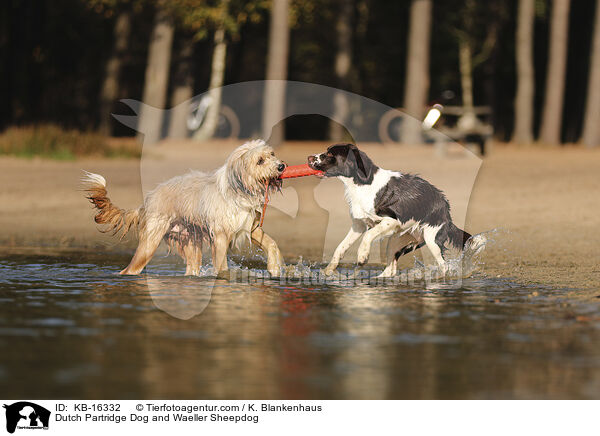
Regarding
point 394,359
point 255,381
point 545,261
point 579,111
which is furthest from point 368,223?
point 579,111

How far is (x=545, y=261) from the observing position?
40.6 ft

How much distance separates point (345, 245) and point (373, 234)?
0.43m

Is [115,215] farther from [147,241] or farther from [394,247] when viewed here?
[394,247]

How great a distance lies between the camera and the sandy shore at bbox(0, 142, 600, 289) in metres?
13.2

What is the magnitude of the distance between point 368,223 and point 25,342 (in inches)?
177

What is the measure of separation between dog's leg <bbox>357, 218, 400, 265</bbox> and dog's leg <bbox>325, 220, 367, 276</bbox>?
0.31 metres

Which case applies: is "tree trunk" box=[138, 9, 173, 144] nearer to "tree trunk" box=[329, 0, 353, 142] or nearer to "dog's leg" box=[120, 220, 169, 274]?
"tree trunk" box=[329, 0, 353, 142]

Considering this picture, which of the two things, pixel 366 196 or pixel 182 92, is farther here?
pixel 182 92

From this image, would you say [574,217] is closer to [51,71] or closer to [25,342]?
[25,342]

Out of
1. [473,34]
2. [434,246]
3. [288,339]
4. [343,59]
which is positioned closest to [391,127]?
[343,59]

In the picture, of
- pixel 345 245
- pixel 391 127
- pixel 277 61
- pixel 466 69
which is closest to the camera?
pixel 345 245

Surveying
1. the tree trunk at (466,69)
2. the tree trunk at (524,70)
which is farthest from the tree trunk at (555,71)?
the tree trunk at (466,69)

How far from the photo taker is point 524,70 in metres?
33.4
